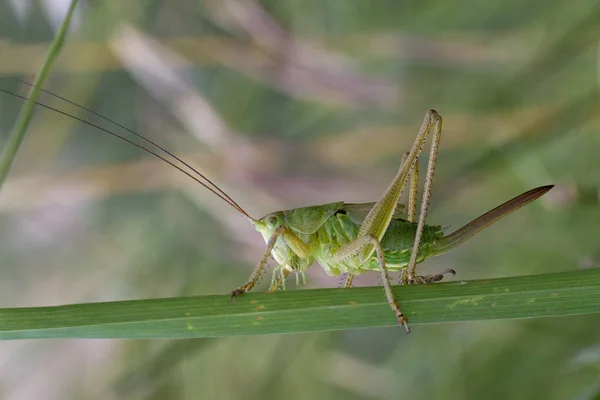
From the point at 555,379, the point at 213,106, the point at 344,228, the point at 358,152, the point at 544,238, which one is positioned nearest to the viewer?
the point at 344,228

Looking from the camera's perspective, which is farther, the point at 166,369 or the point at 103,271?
the point at 103,271

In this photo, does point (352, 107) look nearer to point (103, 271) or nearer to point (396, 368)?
point (396, 368)

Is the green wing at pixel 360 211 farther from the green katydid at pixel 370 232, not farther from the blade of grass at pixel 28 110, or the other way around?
the blade of grass at pixel 28 110

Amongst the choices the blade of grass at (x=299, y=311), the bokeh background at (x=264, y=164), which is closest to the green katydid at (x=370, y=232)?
the blade of grass at (x=299, y=311)

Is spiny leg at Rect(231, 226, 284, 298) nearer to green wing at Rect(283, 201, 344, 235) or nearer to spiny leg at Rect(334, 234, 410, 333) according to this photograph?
green wing at Rect(283, 201, 344, 235)

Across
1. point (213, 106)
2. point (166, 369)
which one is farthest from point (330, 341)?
point (213, 106)
